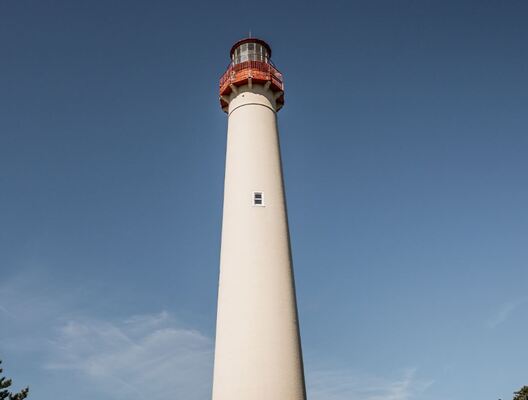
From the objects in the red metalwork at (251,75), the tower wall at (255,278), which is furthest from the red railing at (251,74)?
the tower wall at (255,278)

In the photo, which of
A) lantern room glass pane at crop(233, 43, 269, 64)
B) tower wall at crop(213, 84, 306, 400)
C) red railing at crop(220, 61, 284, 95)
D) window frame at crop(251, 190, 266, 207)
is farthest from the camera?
lantern room glass pane at crop(233, 43, 269, 64)

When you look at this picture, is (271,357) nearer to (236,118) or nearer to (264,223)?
(264,223)

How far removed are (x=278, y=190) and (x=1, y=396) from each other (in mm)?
19256

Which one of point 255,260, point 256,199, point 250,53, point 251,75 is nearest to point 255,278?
point 255,260

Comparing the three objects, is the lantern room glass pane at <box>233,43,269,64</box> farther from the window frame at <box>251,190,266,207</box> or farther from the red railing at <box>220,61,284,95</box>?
the window frame at <box>251,190,266,207</box>

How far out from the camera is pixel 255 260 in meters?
19.2

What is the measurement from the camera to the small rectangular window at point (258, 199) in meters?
20.5

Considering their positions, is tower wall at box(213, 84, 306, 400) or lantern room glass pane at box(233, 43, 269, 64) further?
lantern room glass pane at box(233, 43, 269, 64)

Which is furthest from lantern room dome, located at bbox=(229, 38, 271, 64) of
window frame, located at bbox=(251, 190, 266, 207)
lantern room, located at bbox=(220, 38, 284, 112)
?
window frame, located at bbox=(251, 190, 266, 207)

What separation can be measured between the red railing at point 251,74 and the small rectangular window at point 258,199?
614cm

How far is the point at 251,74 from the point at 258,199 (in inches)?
260

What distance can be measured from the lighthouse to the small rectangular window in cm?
4

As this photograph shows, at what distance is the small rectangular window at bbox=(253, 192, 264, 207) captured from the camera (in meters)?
20.5

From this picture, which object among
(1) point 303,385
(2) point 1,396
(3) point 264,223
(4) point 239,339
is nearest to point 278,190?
(3) point 264,223
